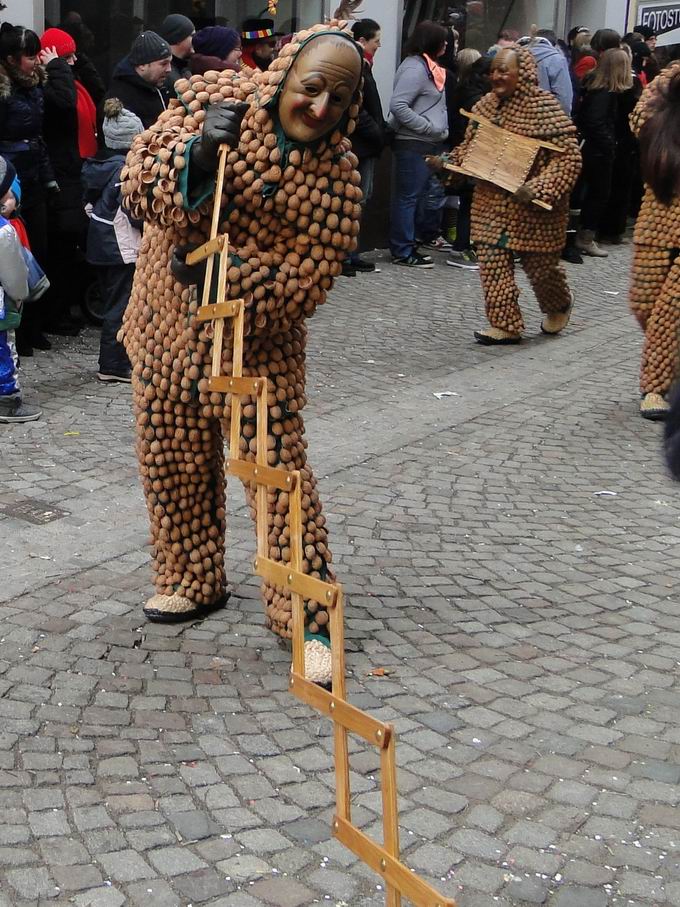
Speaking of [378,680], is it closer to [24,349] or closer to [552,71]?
[24,349]

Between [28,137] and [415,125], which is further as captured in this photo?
[415,125]

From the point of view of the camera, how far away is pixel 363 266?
38.3 ft

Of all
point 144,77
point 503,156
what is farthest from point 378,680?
point 503,156

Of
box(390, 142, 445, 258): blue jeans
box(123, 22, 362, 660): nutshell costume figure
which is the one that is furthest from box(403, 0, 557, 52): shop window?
box(123, 22, 362, 660): nutshell costume figure

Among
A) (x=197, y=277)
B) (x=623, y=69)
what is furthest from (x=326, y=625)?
(x=623, y=69)

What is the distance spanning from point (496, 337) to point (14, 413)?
12.6 ft

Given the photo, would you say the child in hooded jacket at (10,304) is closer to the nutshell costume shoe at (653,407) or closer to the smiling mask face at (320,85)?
the smiling mask face at (320,85)

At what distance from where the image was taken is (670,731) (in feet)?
13.0

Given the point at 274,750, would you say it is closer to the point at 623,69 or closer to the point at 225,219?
the point at 225,219

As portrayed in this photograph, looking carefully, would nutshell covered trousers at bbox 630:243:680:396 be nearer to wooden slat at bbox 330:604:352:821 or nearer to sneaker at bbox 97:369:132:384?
sneaker at bbox 97:369:132:384

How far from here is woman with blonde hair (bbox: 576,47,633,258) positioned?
→ 1280cm

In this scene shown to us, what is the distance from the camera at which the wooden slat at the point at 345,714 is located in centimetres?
232

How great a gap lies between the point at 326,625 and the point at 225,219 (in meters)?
1.39

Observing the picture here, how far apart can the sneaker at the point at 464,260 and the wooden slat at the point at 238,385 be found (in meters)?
9.14
